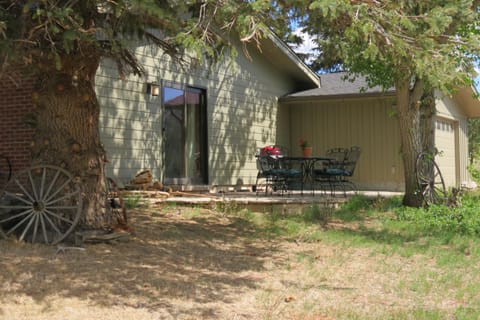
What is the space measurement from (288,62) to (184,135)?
397 centimetres

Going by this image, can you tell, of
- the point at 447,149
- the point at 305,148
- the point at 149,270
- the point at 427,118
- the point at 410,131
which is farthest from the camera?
the point at 447,149

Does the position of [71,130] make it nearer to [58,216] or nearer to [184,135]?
[58,216]

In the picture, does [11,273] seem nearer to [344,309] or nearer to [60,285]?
[60,285]

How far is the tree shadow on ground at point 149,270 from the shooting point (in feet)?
14.9

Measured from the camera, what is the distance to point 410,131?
9742mm

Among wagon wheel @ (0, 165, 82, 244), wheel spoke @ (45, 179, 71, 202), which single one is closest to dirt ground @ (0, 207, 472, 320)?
wagon wheel @ (0, 165, 82, 244)

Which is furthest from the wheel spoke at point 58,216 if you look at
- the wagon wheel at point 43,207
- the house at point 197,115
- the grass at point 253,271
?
the house at point 197,115

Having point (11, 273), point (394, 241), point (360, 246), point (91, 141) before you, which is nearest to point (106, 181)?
point (91, 141)

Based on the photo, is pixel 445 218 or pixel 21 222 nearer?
pixel 21 222

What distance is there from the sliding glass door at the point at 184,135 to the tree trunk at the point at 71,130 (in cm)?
441

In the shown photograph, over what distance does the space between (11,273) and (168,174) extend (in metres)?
6.13

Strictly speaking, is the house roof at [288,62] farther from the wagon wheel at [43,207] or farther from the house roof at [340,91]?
the wagon wheel at [43,207]

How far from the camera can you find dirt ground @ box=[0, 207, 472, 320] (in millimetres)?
4332

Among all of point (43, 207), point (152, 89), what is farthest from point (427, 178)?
point (43, 207)
